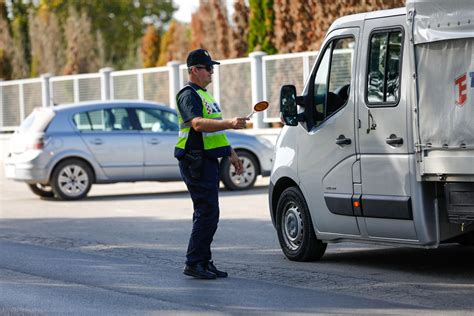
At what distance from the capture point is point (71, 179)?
19.7 m

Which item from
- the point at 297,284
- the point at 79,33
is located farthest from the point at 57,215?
the point at 79,33

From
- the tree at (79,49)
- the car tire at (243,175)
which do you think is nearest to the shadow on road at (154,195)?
the car tire at (243,175)

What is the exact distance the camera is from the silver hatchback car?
19469 mm

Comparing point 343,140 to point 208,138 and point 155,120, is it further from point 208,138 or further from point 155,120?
point 155,120

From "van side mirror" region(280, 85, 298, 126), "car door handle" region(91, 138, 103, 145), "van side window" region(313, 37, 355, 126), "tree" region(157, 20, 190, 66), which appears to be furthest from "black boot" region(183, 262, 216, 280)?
"tree" region(157, 20, 190, 66)

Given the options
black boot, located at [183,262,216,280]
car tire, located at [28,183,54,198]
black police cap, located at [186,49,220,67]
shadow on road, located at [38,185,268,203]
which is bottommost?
black boot, located at [183,262,216,280]

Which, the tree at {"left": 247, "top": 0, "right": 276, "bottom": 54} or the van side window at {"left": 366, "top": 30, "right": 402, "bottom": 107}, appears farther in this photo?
the tree at {"left": 247, "top": 0, "right": 276, "bottom": 54}

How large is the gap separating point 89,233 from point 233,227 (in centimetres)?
176

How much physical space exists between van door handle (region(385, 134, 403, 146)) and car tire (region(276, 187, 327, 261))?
4.75 ft

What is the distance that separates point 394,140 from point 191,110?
1684 millimetres

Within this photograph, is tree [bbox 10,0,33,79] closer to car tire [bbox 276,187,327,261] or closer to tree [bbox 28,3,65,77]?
tree [bbox 28,3,65,77]

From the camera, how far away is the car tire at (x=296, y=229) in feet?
35.7

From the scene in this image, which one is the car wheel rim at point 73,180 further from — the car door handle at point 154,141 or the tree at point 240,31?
the tree at point 240,31

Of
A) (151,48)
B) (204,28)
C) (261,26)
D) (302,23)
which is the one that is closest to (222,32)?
(204,28)
